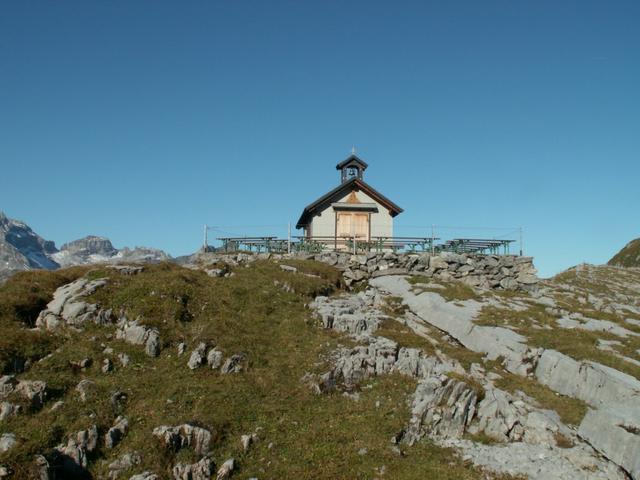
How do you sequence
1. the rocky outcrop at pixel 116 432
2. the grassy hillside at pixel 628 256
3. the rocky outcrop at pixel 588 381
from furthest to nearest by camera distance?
the grassy hillside at pixel 628 256 < the rocky outcrop at pixel 588 381 < the rocky outcrop at pixel 116 432

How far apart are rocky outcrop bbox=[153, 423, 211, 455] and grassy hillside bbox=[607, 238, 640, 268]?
110486mm

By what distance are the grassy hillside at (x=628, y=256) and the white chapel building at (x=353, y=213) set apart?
82849mm

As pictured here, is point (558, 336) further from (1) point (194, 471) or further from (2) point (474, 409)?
(1) point (194, 471)

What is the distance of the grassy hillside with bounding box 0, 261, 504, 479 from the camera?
15.1m

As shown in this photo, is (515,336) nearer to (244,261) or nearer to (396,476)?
(396,476)

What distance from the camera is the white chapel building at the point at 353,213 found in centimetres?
4350

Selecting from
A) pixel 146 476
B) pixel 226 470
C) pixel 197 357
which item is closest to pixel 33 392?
pixel 146 476

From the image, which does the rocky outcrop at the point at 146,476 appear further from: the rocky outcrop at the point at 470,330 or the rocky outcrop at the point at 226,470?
the rocky outcrop at the point at 470,330

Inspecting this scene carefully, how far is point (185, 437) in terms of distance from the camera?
15.8m

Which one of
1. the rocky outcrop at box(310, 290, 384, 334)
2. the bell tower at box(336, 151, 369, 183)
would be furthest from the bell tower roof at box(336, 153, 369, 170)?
the rocky outcrop at box(310, 290, 384, 334)

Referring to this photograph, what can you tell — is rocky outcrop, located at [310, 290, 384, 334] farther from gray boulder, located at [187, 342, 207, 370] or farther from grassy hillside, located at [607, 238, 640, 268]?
grassy hillside, located at [607, 238, 640, 268]

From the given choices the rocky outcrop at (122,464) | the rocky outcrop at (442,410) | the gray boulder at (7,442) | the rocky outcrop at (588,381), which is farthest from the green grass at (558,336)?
the gray boulder at (7,442)

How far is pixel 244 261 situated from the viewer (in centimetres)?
3594

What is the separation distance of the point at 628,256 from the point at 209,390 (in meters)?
119
